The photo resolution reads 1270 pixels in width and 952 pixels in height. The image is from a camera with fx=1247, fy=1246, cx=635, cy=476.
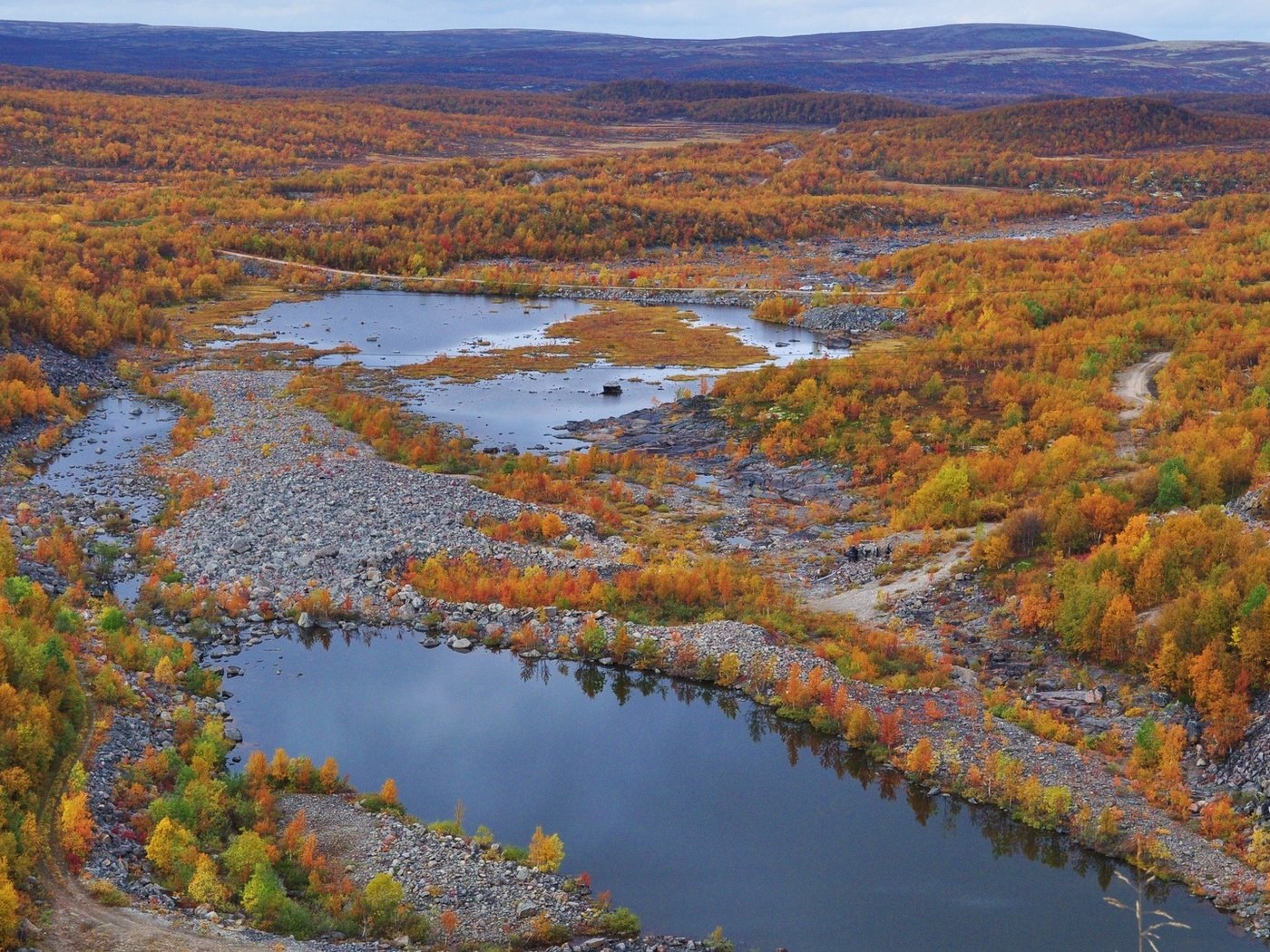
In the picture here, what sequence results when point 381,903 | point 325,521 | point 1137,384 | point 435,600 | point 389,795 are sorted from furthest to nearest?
point 1137,384 < point 325,521 < point 435,600 < point 389,795 < point 381,903

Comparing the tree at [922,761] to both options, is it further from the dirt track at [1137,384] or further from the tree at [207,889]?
the dirt track at [1137,384]

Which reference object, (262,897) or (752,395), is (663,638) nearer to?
(262,897)

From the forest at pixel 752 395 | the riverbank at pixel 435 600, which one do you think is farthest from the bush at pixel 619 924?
the riverbank at pixel 435 600

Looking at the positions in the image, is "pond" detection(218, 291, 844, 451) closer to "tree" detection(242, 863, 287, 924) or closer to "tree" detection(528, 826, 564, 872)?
"tree" detection(528, 826, 564, 872)

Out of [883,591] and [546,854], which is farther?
[883,591]

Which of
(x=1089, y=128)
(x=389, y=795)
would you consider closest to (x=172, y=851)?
(x=389, y=795)

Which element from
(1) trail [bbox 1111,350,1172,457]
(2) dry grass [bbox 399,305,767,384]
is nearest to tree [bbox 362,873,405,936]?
(1) trail [bbox 1111,350,1172,457]

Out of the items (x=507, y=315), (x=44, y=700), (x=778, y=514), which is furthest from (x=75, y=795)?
(x=507, y=315)
